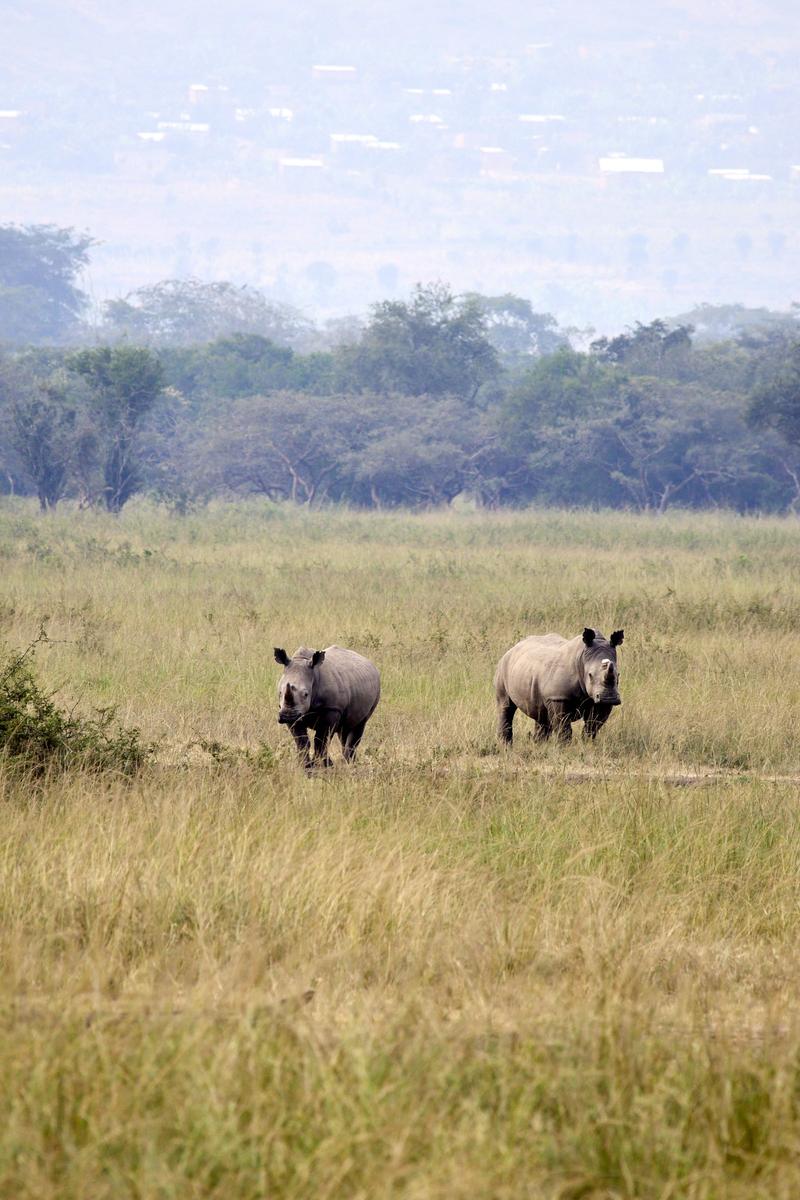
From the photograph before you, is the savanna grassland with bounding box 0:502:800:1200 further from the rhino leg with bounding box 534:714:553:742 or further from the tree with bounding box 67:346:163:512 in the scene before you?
the tree with bounding box 67:346:163:512

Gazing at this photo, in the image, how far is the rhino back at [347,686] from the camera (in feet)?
31.7

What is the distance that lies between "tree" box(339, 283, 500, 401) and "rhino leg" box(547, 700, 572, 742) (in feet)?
138

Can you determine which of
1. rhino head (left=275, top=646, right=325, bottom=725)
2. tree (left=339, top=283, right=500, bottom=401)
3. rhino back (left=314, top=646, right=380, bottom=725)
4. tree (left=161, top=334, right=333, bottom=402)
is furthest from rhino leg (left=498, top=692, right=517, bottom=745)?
tree (left=161, top=334, right=333, bottom=402)

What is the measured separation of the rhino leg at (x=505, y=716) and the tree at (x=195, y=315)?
256 ft

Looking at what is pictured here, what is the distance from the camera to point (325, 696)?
9.62 m

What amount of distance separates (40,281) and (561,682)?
100 m

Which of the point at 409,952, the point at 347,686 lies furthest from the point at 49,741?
the point at 409,952

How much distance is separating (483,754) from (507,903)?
432cm

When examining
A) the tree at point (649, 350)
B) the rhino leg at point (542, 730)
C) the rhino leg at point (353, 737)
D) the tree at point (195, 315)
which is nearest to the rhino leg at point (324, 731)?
the rhino leg at point (353, 737)

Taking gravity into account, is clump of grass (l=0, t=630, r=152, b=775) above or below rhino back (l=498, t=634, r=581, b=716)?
below

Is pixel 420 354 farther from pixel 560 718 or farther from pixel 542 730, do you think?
pixel 560 718

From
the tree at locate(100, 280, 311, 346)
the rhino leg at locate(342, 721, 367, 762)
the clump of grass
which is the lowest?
the rhino leg at locate(342, 721, 367, 762)

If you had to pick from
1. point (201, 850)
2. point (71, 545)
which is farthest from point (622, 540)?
point (201, 850)

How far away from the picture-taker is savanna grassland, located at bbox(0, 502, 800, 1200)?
4.03m
